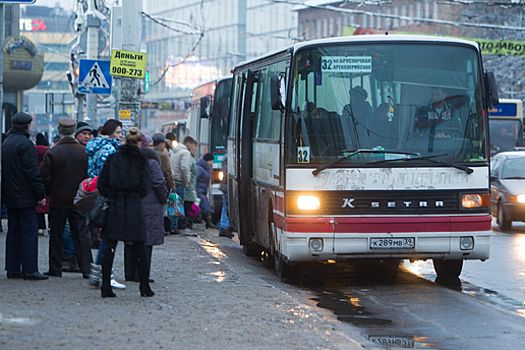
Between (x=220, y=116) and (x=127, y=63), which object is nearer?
(x=127, y=63)

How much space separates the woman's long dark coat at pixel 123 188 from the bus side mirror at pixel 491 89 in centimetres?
431

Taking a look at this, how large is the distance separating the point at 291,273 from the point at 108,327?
14.9 ft

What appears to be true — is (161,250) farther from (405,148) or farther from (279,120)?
(405,148)

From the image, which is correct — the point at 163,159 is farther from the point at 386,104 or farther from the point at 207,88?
the point at 207,88

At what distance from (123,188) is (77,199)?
3.39 feet

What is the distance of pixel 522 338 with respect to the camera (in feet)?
24.6

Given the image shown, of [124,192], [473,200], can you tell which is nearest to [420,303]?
[473,200]

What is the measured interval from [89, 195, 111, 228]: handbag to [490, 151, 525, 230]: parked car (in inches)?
513

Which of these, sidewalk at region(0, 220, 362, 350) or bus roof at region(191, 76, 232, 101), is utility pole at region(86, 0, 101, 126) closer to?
bus roof at region(191, 76, 232, 101)

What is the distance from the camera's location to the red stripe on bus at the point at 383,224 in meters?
10.1

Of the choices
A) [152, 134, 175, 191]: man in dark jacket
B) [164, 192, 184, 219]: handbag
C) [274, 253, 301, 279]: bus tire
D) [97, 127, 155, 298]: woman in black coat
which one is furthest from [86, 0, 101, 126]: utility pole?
[97, 127, 155, 298]: woman in black coat

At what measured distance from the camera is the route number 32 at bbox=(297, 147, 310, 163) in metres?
10.2

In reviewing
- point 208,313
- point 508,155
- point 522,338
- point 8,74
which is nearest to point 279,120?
point 208,313

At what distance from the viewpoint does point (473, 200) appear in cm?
1033
